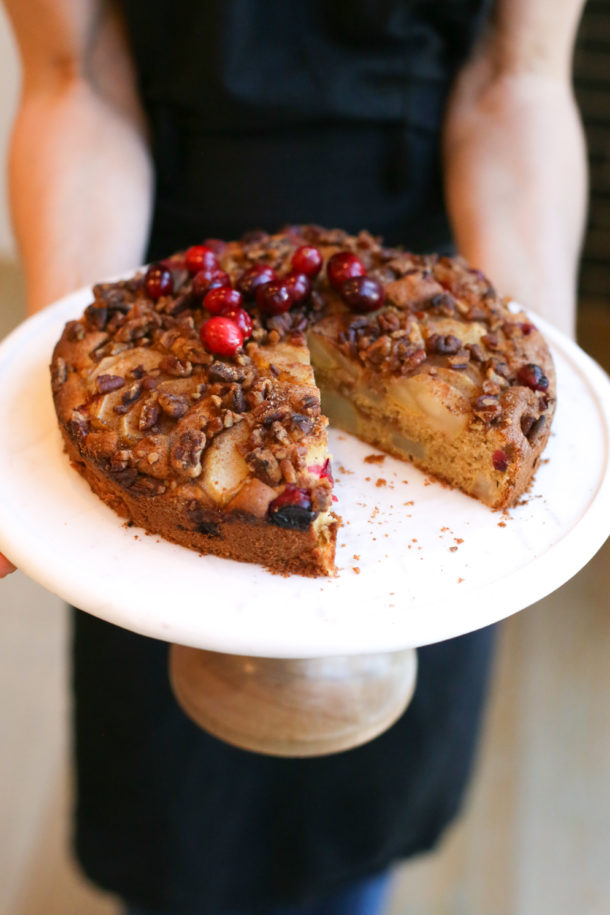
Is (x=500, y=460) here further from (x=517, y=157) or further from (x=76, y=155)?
(x=76, y=155)

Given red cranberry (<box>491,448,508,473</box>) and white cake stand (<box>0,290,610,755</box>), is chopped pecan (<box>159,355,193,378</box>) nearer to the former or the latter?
Answer: white cake stand (<box>0,290,610,755</box>)

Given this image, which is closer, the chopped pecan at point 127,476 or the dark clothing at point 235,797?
the chopped pecan at point 127,476

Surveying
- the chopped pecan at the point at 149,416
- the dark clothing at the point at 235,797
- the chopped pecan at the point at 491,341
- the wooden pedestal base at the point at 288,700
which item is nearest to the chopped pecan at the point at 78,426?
the chopped pecan at the point at 149,416

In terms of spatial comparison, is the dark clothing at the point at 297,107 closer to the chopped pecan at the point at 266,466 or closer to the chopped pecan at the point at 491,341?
the chopped pecan at the point at 491,341

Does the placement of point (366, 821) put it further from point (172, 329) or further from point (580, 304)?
point (580, 304)

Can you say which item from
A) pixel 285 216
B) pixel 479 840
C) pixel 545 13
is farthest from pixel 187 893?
pixel 545 13

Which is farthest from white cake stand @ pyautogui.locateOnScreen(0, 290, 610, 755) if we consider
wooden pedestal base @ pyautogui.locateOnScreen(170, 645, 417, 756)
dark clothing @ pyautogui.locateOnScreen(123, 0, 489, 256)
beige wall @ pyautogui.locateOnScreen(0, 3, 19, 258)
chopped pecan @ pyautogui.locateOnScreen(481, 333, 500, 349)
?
beige wall @ pyautogui.locateOnScreen(0, 3, 19, 258)
